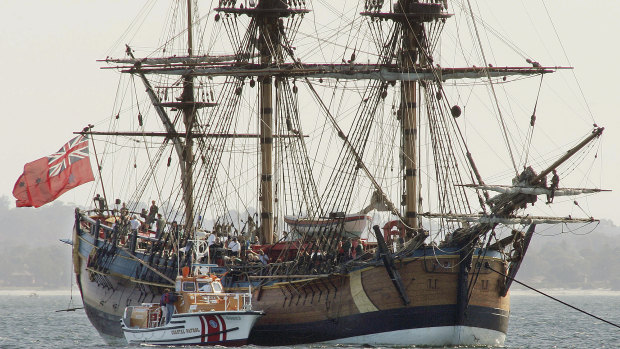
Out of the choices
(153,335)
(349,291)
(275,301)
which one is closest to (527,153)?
(349,291)

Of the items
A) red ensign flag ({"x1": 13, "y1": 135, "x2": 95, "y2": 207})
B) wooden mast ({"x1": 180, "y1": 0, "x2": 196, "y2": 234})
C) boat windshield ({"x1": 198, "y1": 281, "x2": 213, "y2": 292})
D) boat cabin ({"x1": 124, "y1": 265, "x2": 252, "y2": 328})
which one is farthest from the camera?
wooden mast ({"x1": 180, "y1": 0, "x2": 196, "y2": 234})

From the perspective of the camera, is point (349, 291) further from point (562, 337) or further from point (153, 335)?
point (562, 337)

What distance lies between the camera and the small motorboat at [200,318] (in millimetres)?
50344

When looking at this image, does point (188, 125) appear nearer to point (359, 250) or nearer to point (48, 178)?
point (48, 178)

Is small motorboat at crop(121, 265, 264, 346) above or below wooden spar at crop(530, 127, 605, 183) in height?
below

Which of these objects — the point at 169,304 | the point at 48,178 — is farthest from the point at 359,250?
the point at 48,178

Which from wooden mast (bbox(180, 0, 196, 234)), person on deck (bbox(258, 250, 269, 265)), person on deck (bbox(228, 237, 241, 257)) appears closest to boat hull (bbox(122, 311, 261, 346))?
person on deck (bbox(258, 250, 269, 265))

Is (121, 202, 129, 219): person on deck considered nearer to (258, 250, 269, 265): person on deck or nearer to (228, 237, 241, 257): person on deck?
(228, 237, 241, 257): person on deck

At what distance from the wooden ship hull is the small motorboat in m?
2.25

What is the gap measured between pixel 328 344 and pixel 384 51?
15.2 m

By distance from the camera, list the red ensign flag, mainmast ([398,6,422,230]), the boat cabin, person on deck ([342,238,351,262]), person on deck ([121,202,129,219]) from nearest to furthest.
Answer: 1. the boat cabin
2. person on deck ([342,238,351,262])
3. mainmast ([398,6,422,230])
4. the red ensign flag
5. person on deck ([121,202,129,219])

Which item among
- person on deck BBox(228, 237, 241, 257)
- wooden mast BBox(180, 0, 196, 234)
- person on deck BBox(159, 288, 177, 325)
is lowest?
person on deck BBox(159, 288, 177, 325)

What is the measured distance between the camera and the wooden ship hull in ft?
164

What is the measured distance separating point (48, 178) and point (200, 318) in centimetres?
1742
